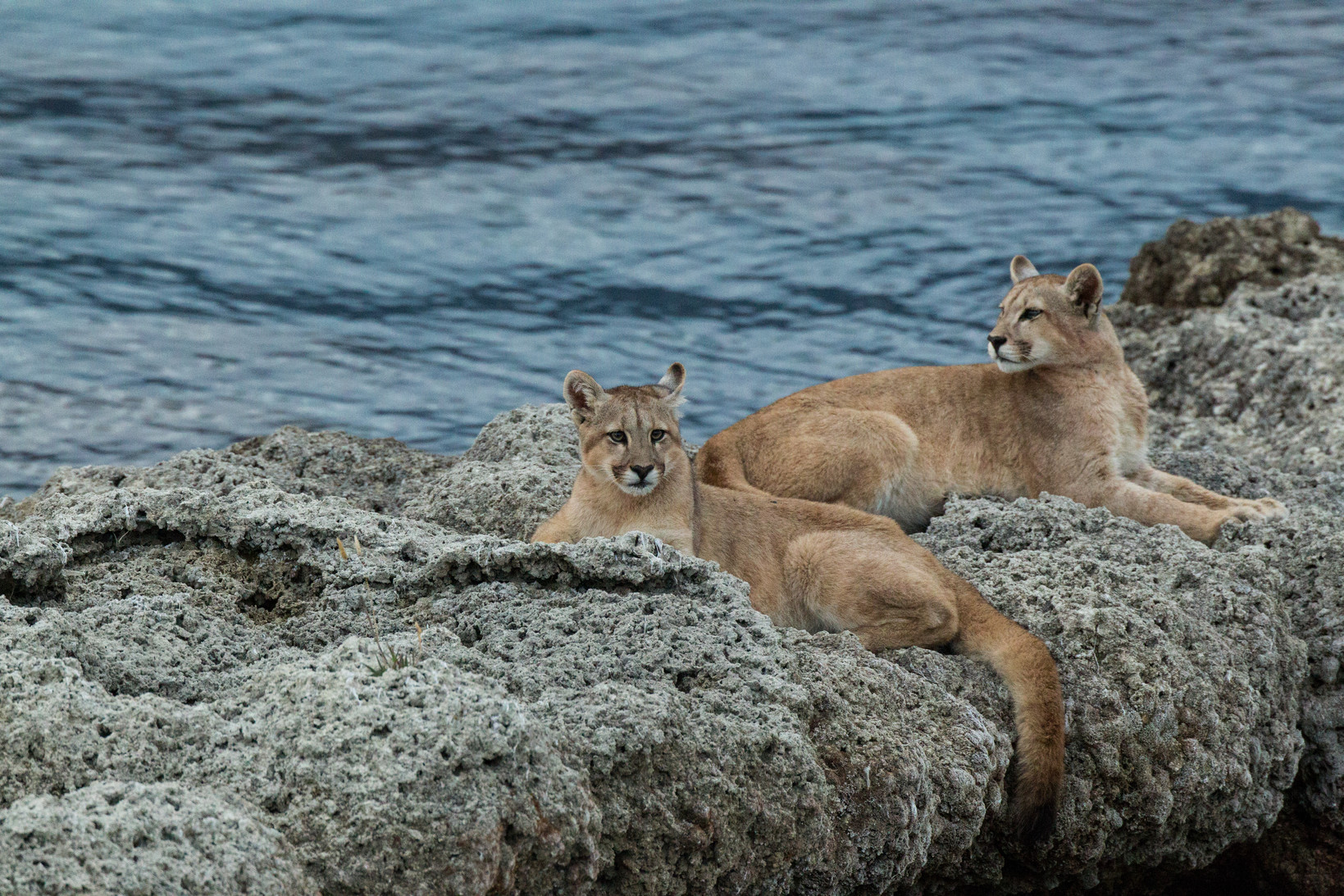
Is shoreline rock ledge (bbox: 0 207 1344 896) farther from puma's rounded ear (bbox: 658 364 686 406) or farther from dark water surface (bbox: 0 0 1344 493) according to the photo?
dark water surface (bbox: 0 0 1344 493)

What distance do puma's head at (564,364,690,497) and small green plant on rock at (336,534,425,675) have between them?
1340 millimetres

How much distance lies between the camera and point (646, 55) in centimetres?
2762

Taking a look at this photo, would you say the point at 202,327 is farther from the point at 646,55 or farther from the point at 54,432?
the point at 646,55

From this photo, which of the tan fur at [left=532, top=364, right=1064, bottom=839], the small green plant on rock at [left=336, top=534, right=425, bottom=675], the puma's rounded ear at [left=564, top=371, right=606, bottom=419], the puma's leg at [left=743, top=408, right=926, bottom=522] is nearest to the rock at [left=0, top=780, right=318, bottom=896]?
the small green plant on rock at [left=336, top=534, right=425, bottom=675]

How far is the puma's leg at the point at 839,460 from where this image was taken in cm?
816

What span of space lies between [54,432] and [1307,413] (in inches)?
407

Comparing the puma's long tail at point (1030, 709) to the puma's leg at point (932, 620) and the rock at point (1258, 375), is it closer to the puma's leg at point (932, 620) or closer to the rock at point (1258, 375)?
the puma's leg at point (932, 620)

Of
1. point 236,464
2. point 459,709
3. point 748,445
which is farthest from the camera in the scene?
point 748,445

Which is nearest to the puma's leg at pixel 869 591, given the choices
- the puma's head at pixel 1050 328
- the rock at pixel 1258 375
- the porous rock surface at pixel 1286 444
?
the porous rock surface at pixel 1286 444

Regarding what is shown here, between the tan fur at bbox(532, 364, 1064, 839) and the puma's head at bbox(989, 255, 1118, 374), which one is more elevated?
the puma's head at bbox(989, 255, 1118, 374)

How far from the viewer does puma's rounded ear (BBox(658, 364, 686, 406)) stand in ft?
23.2

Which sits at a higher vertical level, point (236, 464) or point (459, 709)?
point (459, 709)

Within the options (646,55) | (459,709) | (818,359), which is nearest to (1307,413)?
(459,709)

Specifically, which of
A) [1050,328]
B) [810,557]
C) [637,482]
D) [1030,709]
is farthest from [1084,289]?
[1030,709]
